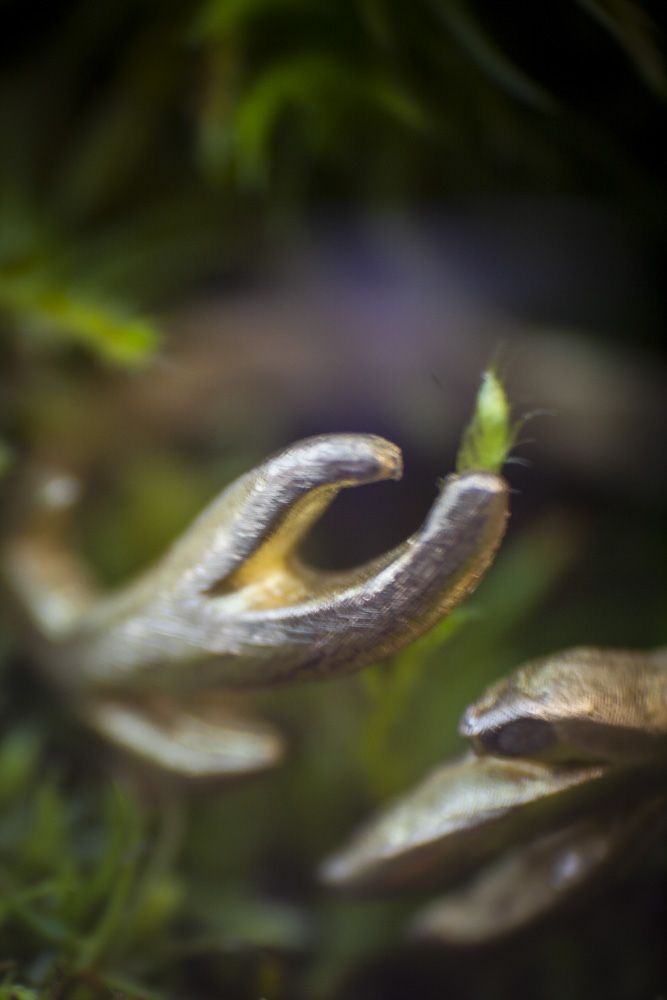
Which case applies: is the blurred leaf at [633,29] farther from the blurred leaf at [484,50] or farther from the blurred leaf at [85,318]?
the blurred leaf at [85,318]

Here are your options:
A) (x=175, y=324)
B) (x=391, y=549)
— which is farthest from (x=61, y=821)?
(x=175, y=324)

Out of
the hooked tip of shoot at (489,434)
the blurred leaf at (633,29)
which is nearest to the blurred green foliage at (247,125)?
the blurred leaf at (633,29)

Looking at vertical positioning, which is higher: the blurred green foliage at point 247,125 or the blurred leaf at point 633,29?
the blurred leaf at point 633,29

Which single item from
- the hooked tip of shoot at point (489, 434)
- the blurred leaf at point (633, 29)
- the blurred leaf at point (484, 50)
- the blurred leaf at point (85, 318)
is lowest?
the blurred leaf at point (85, 318)

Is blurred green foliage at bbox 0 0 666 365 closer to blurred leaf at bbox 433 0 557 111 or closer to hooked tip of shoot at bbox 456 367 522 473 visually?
blurred leaf at bbox 433 0 557 111

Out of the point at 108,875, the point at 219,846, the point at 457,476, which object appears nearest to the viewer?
the point at 457,476

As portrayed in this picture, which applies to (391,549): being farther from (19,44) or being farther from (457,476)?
(19,44)
